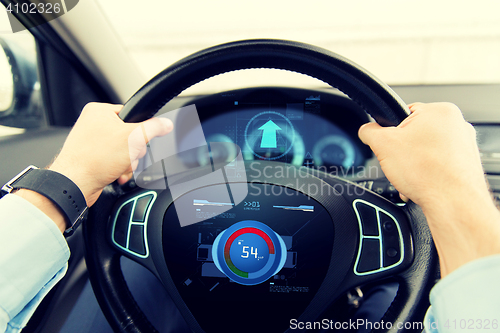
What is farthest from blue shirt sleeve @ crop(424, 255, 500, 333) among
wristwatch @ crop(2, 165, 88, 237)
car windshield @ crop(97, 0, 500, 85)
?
car windshield @ crop(97, 0, 500, 85)

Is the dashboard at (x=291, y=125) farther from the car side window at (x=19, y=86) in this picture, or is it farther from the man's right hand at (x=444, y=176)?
the car side window at (x=19, y=86)

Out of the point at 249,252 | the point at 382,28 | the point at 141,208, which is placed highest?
the point at 382,28

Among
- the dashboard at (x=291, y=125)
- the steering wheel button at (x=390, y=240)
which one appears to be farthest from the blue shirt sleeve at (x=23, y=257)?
the steering wheel button at (x=390, y=240)

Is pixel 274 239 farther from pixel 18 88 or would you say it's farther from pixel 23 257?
pixel 18 88

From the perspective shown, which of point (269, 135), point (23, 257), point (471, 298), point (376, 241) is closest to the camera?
point (471, 298)

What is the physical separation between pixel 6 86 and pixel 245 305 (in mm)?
1259

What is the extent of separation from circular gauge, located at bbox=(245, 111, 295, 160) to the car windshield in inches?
16.1

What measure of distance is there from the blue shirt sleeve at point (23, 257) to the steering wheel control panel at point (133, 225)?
0.12 metres

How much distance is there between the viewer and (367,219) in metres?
0.73

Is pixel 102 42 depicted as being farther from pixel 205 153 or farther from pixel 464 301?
pixel 464 301

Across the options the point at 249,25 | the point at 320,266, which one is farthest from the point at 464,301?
the point at 249,25

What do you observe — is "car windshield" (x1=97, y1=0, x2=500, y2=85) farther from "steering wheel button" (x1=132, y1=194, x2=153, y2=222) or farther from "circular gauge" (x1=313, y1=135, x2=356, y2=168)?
"steering wheel button" (x1=132, y1=194, x2=153, y2=222)

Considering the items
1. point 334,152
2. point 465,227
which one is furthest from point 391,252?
point 334,152

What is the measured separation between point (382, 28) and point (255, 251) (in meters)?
1.11
